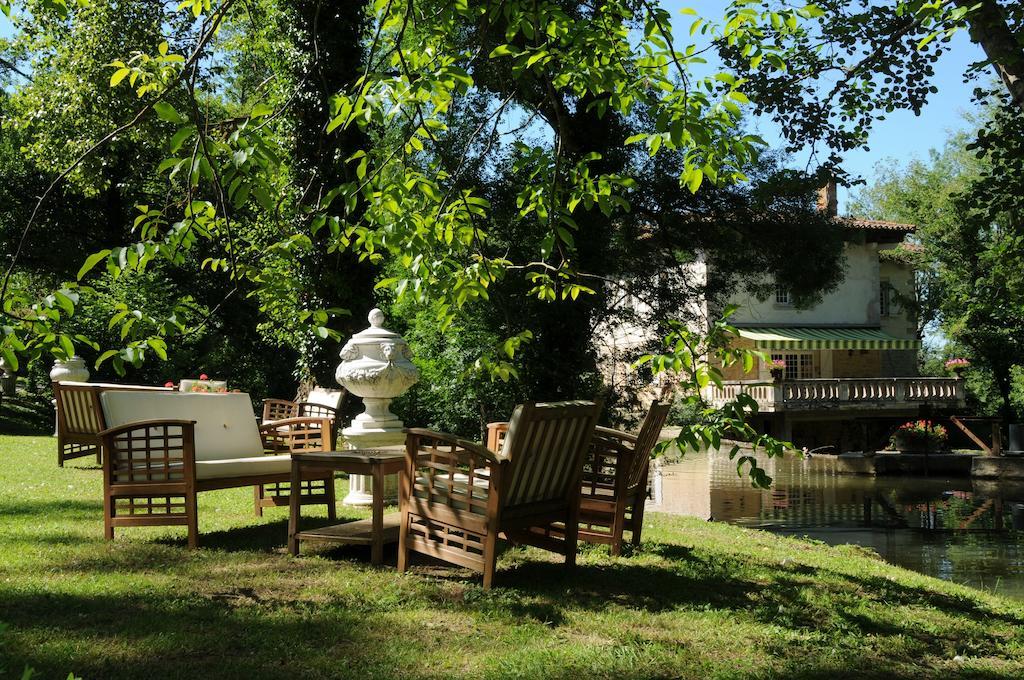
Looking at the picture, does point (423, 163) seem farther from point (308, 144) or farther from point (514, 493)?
point (514, 493)

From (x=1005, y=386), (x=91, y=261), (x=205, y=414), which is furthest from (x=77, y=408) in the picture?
(x=1005, y=386)

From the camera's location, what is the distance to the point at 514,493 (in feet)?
15.4

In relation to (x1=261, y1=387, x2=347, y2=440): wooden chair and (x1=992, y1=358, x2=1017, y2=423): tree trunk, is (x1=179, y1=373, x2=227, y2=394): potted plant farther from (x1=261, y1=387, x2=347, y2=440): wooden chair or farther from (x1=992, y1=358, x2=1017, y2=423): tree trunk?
(x1=992, y1=358, x2=1017, y2=423): tree trunk

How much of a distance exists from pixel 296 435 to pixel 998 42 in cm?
605

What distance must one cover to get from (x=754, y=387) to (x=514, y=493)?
26010 millimetres

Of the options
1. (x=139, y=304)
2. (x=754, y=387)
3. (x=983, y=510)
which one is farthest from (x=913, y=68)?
(x=754, y=387)

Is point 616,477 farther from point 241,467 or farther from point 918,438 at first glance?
A: point 918,438

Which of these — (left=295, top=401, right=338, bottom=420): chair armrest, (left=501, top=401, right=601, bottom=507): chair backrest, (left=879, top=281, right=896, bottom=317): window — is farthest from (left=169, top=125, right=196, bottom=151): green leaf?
(left=879, top=281, right=896, bottom=317): window

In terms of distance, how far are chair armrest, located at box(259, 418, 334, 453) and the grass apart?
999 mm

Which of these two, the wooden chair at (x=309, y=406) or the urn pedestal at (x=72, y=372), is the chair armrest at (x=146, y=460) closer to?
the wooden chair at (x=309, y=406)

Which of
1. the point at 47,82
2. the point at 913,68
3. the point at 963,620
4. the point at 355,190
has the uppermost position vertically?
the point at 47,82

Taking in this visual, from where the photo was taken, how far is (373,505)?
498 centimetres

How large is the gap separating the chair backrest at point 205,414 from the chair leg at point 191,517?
94 cm

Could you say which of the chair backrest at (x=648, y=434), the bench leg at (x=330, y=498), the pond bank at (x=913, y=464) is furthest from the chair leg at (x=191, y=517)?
the pond bank at (x=913, y=464)
